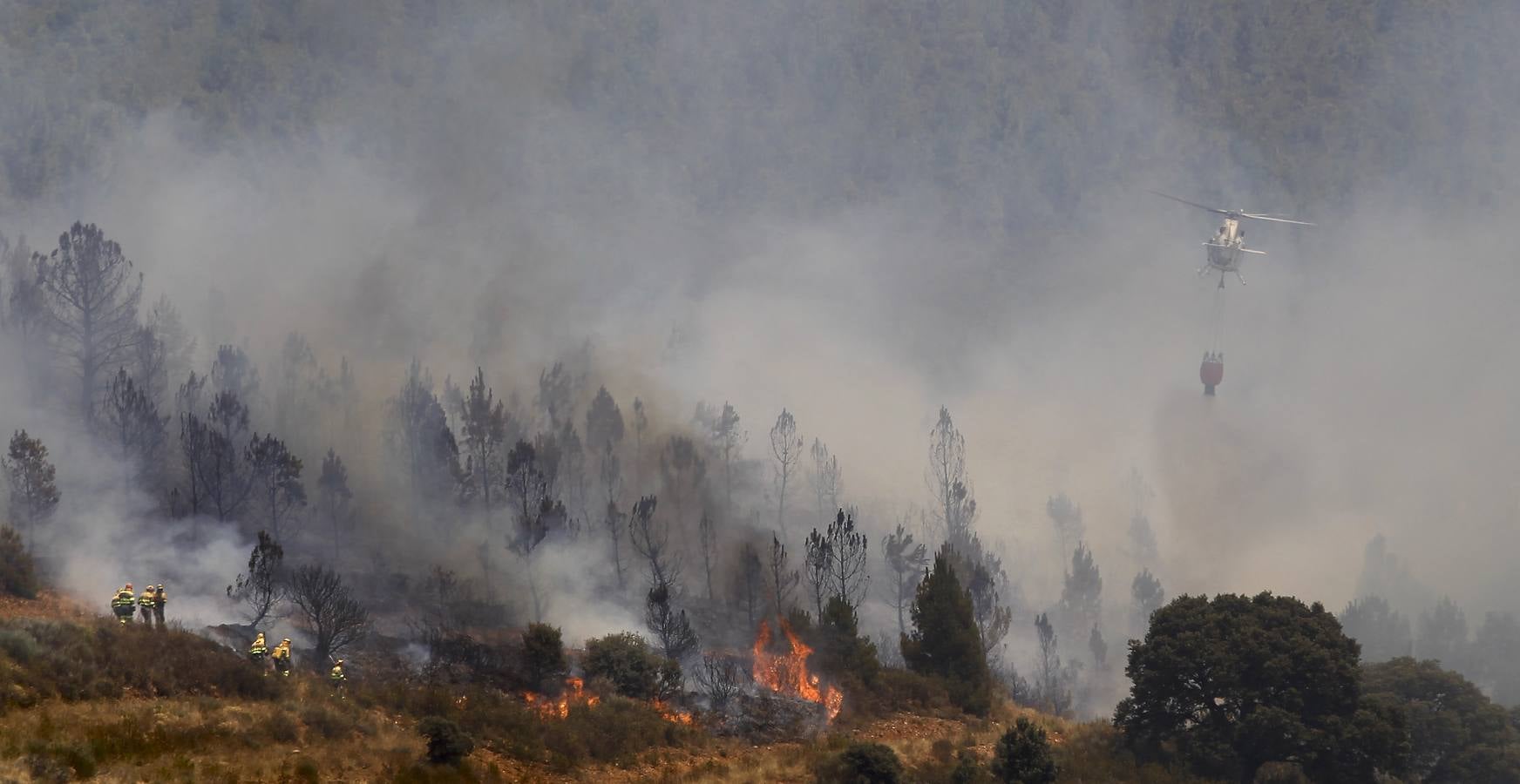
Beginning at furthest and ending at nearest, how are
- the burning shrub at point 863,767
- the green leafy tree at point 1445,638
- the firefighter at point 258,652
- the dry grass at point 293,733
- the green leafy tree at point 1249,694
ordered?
the green leafy tree at point 1445,638 → the green leafy tree at point 1249,694 → the burning shrub at point 863,767 → the firefighter at point 258,652 → the dry grass at point 293,733

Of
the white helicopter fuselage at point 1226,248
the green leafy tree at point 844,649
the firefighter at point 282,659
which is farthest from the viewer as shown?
the white helicopter fuselage at point 1226,248

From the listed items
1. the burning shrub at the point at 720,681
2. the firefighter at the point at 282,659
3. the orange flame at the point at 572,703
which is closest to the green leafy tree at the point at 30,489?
the orange flame at the point at 572,703

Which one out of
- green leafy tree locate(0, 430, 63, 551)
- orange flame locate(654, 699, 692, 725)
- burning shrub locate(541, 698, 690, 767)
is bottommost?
burning shrub locate(541, 698, 690, 767)

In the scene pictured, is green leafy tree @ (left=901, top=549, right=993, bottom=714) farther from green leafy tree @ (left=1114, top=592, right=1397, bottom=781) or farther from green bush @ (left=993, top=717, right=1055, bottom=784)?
green bush @ (left=993, top=717, right=1055, bottom=784)

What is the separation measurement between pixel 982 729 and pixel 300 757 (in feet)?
123

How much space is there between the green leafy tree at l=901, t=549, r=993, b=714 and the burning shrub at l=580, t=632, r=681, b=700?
56.3 feet

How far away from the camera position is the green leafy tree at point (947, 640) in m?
80.9

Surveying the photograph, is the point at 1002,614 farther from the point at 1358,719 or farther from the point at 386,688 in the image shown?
the point at 386,688

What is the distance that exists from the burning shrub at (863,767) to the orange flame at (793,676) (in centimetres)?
1242

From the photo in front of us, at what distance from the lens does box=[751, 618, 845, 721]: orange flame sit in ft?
241

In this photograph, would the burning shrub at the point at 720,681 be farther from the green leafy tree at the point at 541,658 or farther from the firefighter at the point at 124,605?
the firefighter at the point at 124,605

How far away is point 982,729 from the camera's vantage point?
7181cm

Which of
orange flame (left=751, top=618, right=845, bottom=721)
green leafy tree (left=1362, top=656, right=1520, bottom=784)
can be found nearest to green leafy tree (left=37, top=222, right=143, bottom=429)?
orange flame (left=751, top=618, right=845, bottom=721)

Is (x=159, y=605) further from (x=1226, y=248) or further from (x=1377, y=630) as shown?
(x=1226, y=248)
